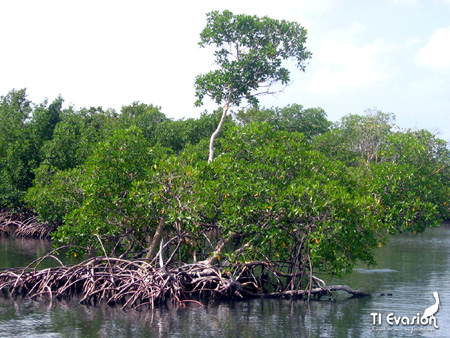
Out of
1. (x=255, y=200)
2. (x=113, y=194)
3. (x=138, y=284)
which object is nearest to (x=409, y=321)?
(x=255, y=200)

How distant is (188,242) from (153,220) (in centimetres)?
117

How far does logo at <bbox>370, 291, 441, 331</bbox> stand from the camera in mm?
12367

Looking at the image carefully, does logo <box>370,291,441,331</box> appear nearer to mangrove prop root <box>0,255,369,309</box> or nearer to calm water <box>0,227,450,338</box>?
calm water <box>0,227,450,338</box>

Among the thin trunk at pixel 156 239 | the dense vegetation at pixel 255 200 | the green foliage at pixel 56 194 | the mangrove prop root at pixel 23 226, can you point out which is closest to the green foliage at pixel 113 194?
the dense vegetation at pixel 255 200

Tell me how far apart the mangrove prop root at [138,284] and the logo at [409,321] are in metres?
2.00

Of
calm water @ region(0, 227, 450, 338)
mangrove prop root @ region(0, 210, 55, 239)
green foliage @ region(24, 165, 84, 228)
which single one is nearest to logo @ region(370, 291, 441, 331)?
calm water @ region(0, 227, 450, 338)

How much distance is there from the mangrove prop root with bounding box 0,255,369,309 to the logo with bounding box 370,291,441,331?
2002 mm

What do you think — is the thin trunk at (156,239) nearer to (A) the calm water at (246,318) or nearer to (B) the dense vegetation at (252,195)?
(B) the dense vegetation at (252,195)

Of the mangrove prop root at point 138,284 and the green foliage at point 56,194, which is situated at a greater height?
the green foliage at point 56,194

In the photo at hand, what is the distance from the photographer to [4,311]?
13.4 metres

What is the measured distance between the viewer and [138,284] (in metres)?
14.2

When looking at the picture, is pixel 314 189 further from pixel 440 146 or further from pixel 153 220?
pixel 440 146

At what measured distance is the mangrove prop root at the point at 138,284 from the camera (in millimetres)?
13969

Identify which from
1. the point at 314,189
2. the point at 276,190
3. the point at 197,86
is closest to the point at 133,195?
the point at 276,190
